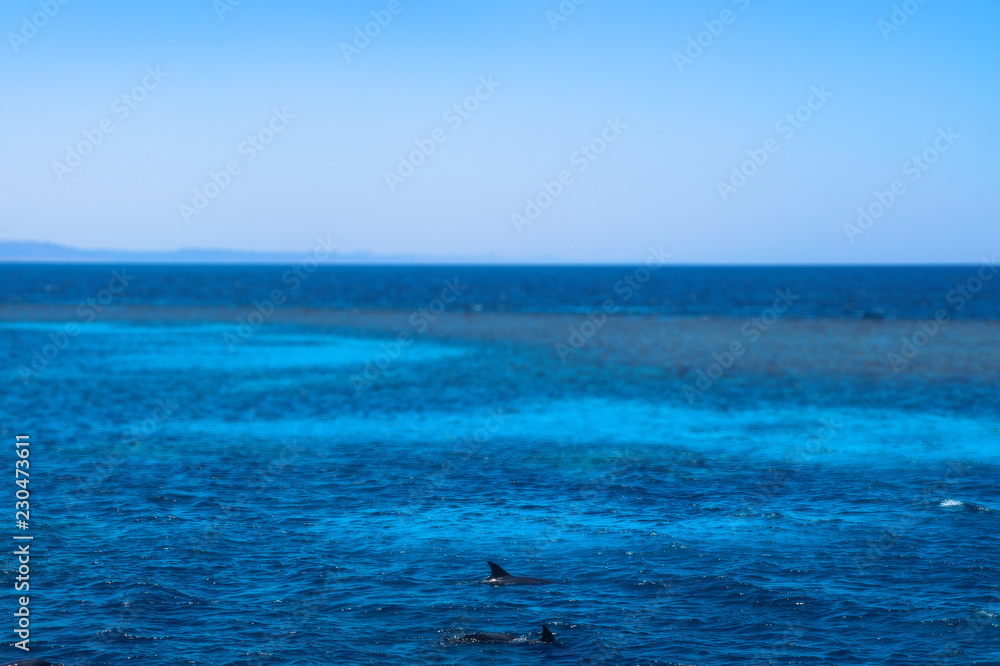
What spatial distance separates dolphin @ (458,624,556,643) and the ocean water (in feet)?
0.69

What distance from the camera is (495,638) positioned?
16188mm

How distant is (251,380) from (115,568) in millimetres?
31593

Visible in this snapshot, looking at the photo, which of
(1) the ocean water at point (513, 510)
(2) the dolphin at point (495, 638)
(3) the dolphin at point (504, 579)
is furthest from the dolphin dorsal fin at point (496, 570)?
(2) the dolphin at point (495, 638)

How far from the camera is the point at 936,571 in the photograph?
64.1 feet

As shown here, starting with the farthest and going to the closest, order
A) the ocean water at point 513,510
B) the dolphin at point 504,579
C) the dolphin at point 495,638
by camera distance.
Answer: the dolphin at point 504,579, the ocean water at point 513,510, the dolphin at point 495,638

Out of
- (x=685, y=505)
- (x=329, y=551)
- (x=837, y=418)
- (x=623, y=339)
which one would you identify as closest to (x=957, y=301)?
(x=623, y=339)

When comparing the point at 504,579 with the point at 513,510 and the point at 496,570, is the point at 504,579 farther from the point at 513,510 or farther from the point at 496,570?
the point at 513,510

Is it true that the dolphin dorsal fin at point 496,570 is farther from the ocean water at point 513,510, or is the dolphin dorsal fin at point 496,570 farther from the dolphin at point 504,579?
the ocean water at point 513,510

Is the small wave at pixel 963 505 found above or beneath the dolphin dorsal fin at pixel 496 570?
above

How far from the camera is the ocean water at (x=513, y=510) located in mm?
16641

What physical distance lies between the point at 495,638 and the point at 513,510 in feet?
26.9

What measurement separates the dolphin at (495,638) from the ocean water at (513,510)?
0.69ft

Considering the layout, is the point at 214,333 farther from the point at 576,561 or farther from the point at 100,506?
the point at 576,561

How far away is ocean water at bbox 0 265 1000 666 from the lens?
16641 millimetres
